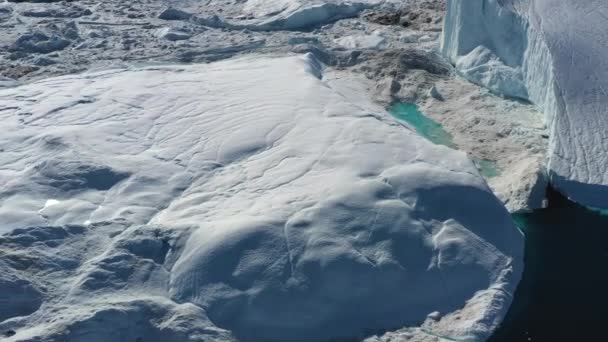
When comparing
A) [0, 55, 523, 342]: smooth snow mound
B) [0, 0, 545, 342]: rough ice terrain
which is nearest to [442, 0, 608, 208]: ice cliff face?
[0, 0, 545, 342]: rough ice terrain

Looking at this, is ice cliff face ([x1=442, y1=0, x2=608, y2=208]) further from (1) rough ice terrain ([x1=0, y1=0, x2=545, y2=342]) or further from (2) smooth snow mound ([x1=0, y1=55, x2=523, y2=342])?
(2) smooth snow mound ([x1=0, y1=55, x2=523, y2=342])

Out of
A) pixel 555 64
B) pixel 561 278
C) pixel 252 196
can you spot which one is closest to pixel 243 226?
pixel 252 196

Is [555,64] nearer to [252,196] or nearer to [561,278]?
[561,278]

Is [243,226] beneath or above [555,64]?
beneath

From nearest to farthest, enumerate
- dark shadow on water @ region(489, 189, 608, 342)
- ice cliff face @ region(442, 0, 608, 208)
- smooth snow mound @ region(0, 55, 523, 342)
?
smooth snow mound @ region(0, 55, 523, 342)
dark shadow on water @ region(489, 189, 608, 342)
ice cliff face @ region(442, 0, 608, 208)

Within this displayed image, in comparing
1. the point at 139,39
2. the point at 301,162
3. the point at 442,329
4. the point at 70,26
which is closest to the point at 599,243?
the point at 442,329

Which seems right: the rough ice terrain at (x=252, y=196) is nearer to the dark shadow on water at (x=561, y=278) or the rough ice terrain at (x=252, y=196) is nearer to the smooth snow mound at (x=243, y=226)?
the smooth snow mound at (x=243, y=226)
